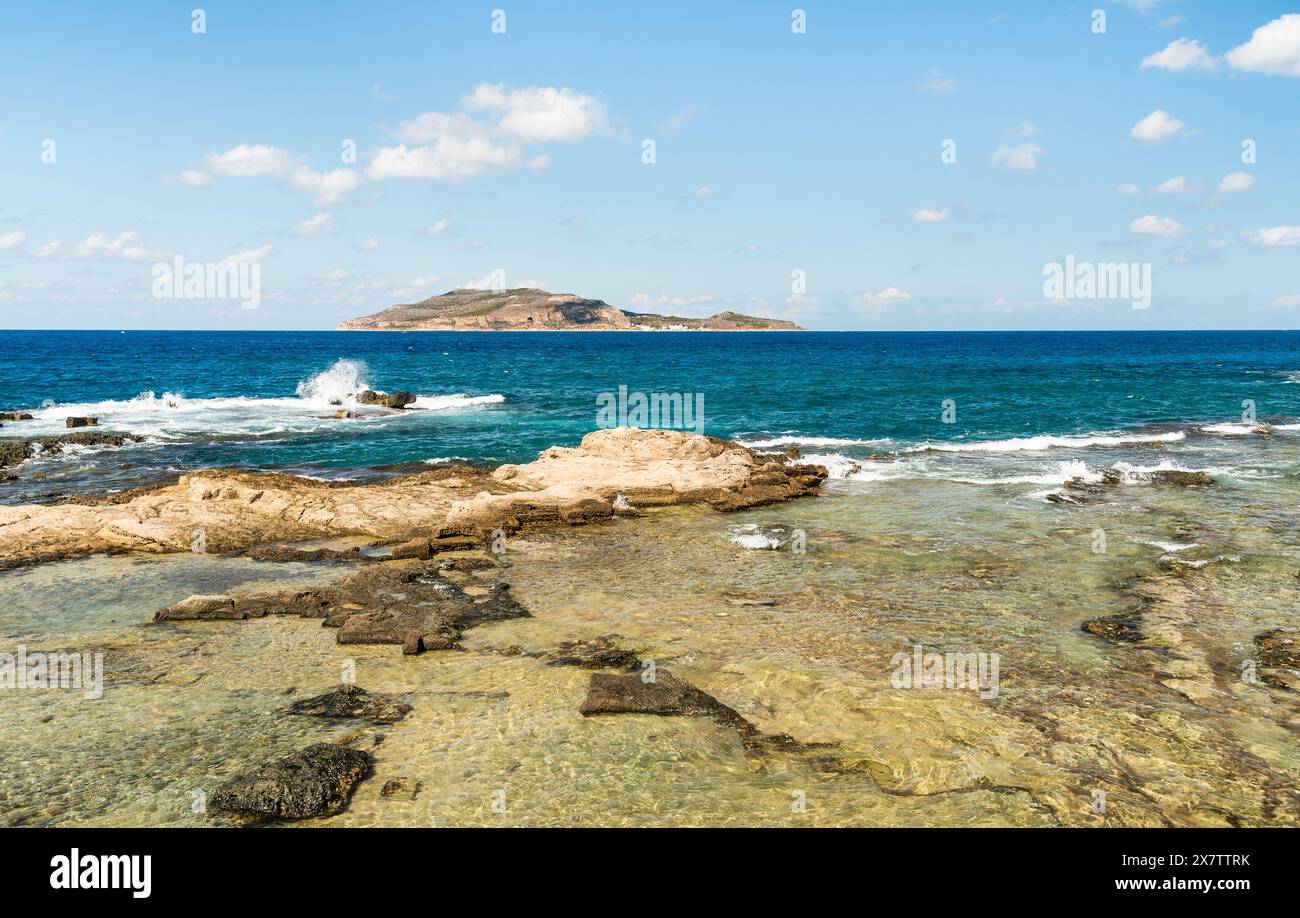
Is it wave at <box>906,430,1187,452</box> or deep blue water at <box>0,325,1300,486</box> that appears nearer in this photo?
wave at <box>906,430,1187,452</box>

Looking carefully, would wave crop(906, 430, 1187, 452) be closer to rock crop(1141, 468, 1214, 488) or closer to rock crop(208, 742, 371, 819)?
rock crop(1141, 468, 1214, 488)

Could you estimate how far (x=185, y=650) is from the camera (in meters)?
13.5

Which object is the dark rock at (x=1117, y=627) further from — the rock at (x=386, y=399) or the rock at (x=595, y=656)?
the rock at (x=386, y=399)

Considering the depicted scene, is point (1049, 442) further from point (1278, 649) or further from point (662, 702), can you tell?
point (662, 702)

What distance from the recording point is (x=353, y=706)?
11.4 metres

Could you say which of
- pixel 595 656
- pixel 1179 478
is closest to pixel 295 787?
pixel 595 656

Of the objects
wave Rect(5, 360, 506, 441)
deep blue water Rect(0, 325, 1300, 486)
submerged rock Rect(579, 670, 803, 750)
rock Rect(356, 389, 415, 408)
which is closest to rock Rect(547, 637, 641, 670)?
submerged rock Rect(579, 670, 803, 750)

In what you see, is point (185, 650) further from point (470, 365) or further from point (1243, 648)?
point (470, 365)

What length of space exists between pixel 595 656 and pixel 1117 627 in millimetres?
9543

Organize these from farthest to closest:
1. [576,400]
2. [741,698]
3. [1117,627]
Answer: [576,400], [1117,627], [741,698]

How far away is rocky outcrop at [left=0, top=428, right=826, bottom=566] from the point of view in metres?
20.2

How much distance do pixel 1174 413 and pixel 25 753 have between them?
2334 inches

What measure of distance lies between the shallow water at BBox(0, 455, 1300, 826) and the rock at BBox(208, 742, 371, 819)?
25cm

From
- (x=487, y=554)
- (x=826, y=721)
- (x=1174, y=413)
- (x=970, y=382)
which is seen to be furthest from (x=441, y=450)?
(x=970, y=382)
